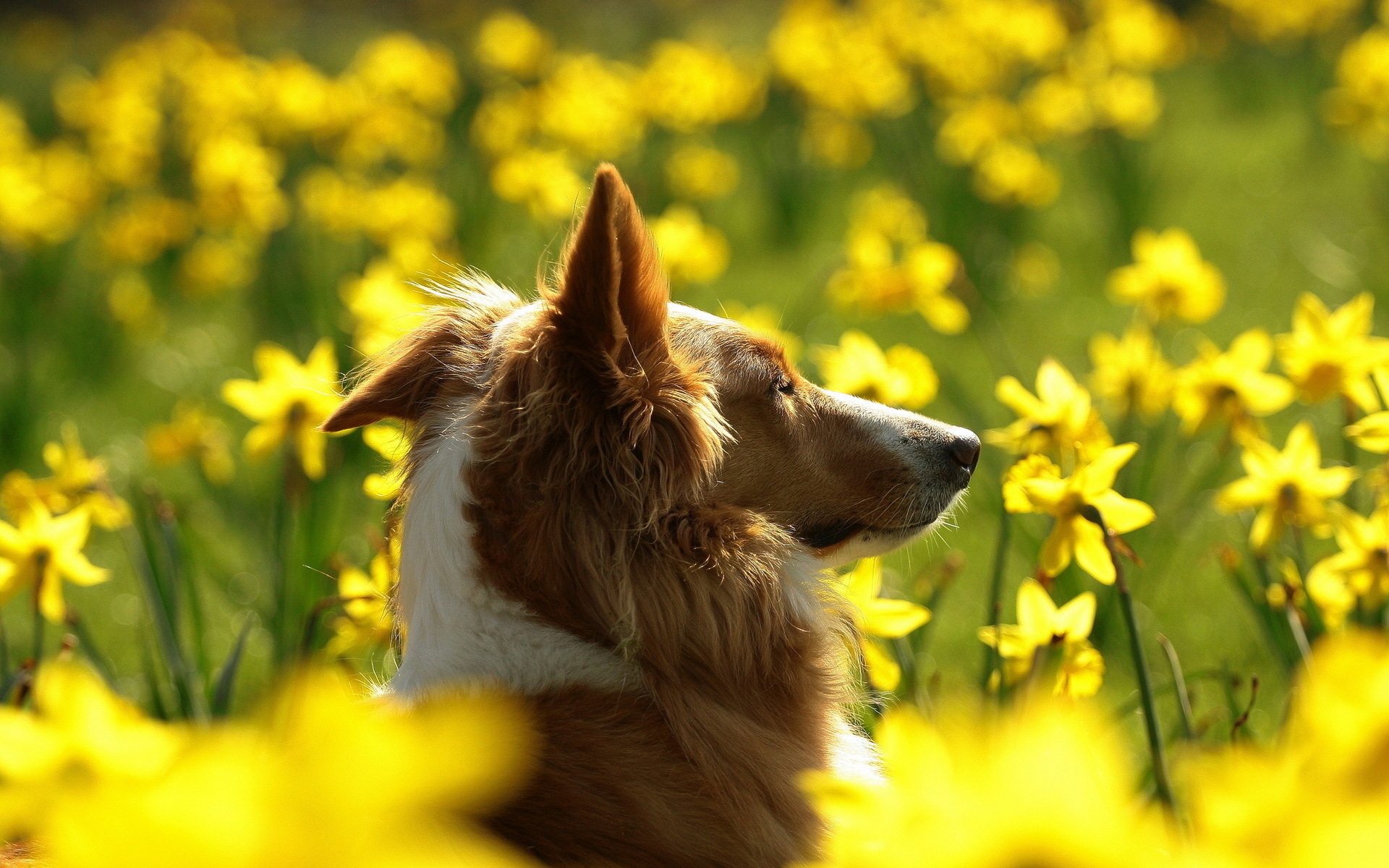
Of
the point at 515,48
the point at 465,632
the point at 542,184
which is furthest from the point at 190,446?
the point at 515,48

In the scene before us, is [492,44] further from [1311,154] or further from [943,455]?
[943,455]

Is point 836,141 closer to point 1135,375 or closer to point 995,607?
point 1135,375

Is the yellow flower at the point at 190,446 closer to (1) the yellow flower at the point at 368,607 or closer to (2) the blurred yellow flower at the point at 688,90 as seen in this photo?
(1) the yellow flower at the point at 368,607

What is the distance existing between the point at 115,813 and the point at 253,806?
6cm

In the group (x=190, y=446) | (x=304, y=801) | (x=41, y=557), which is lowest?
(x=190, y=446)

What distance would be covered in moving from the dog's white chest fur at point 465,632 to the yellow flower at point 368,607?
Answer: 44cm

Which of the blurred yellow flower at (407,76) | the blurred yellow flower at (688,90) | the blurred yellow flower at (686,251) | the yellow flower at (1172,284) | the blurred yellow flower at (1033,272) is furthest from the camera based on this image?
the blurred yellow flower at (407,76)

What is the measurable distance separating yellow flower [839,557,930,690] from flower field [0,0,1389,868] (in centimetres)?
1

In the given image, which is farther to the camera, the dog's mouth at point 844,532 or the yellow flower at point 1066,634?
the dog's mouth at point 844,532

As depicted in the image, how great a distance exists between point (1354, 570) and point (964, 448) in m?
0.73

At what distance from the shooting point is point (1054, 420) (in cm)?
215

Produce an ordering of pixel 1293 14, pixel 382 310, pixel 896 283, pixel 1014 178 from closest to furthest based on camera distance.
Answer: pixel 382 310 → pixel 896 283 → pixel 1014 178 → pixel 1293 14

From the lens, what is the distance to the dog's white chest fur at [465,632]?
1671mm

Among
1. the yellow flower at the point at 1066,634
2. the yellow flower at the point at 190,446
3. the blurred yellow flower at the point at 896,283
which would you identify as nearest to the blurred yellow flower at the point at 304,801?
the yellow flower at the point at 1066,634
